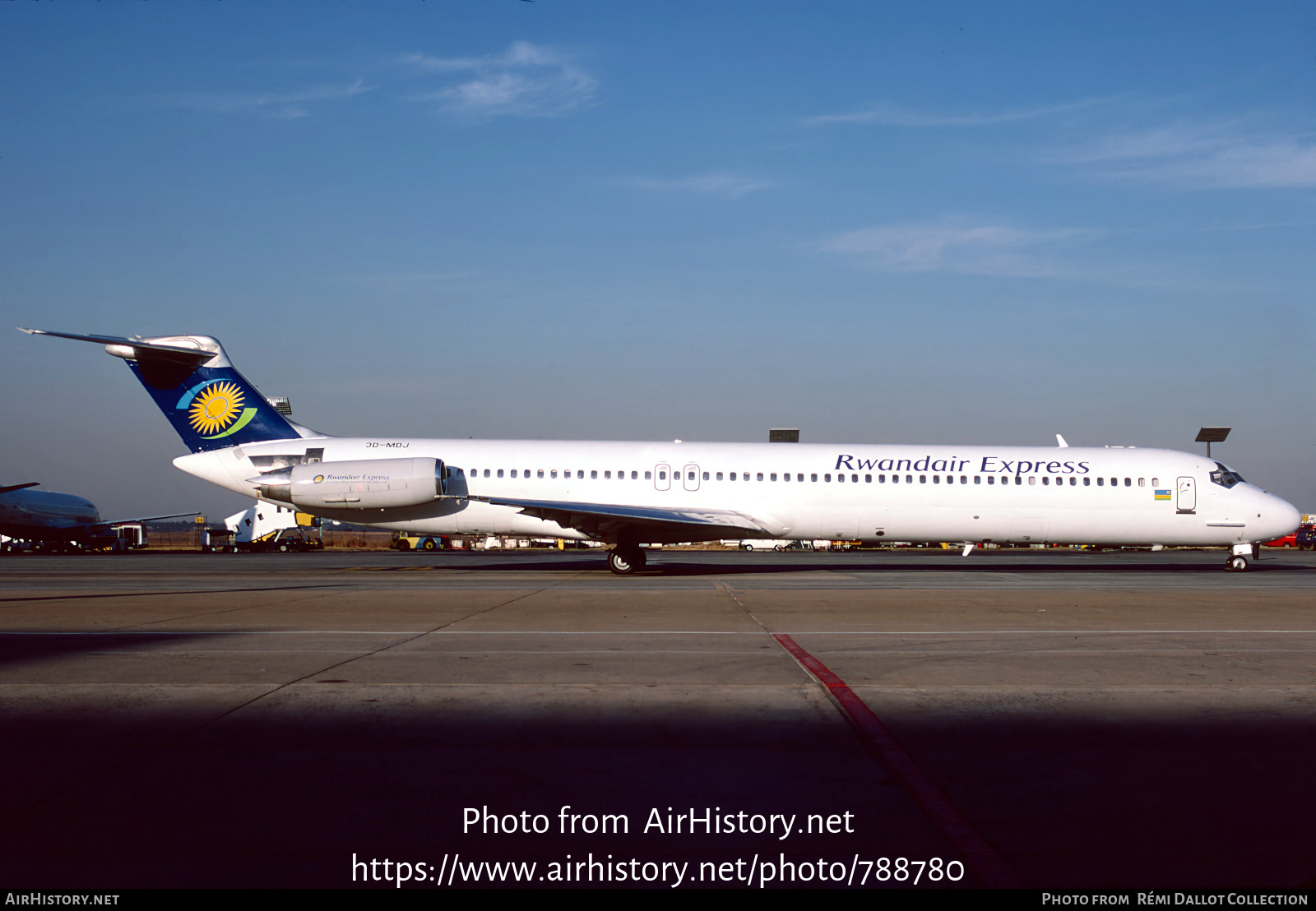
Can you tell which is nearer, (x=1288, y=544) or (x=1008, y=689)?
(x=1008, y=689)

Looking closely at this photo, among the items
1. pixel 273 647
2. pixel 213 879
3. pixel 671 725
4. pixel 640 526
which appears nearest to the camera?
pixel 213 879

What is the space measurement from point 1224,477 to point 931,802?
23.9m

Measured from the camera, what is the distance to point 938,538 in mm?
23641

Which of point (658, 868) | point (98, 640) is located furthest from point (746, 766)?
point (98, 640)

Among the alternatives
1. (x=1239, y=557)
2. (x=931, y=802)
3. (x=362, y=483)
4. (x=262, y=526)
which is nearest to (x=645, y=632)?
(x=931, y=802)

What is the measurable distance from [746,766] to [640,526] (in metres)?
17.0

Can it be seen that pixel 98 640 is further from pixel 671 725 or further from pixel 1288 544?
pixel 1288 544

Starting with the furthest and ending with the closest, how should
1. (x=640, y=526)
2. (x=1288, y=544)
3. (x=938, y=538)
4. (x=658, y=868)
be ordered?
(x=1288, y=544)
(x=938, y=538)
(x=640, y=526)
(x=658, y=868)

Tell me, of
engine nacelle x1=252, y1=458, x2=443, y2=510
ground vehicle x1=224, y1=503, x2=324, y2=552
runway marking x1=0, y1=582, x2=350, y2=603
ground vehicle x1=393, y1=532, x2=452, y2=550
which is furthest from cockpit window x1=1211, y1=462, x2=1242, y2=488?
ground vehicle x1=224, y1=503, x2=324, y2=552

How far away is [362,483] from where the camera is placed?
22.6 meters

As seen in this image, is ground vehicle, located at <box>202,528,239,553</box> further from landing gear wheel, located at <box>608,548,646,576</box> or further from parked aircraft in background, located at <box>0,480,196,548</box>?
landing gear wheel, located at <box>608,548,646,576</box>

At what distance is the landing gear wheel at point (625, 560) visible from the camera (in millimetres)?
22797

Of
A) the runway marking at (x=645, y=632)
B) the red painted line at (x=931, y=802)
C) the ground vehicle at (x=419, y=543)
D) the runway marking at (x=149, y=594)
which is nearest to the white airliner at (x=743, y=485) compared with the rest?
the runway marking at (x=149, y=594)

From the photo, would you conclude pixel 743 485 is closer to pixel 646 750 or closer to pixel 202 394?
pixel 202 394
